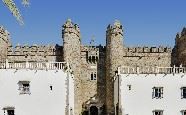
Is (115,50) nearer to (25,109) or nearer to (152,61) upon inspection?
(152,61)

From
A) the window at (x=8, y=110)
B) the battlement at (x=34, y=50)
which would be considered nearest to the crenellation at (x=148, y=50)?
the battlement at (x=34, y=50)

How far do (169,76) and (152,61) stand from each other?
8.22 m

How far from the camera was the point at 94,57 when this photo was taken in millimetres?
42375

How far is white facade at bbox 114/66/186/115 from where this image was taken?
3441 cm

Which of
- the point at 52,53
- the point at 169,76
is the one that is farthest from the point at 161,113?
the point at 52,53

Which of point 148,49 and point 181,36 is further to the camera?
point 148,49

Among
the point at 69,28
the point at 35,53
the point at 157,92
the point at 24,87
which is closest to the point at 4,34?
the point at 35,53

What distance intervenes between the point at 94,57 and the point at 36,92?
433 inches

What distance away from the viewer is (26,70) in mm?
33094

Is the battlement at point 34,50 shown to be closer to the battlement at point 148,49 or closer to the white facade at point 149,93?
the battlement at point 148,49

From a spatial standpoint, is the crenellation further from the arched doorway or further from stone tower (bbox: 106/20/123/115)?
the arched doorway

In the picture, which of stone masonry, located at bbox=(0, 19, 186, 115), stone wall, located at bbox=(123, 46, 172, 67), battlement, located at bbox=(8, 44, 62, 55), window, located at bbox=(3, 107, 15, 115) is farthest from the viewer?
stone wall, located at bbox=(123, 46, 172, 67)

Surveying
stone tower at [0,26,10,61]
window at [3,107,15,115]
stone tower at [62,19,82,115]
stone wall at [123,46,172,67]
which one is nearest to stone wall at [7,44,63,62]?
stone tower at [0,26,10,61]

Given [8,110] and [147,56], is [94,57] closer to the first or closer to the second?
[147,56]
